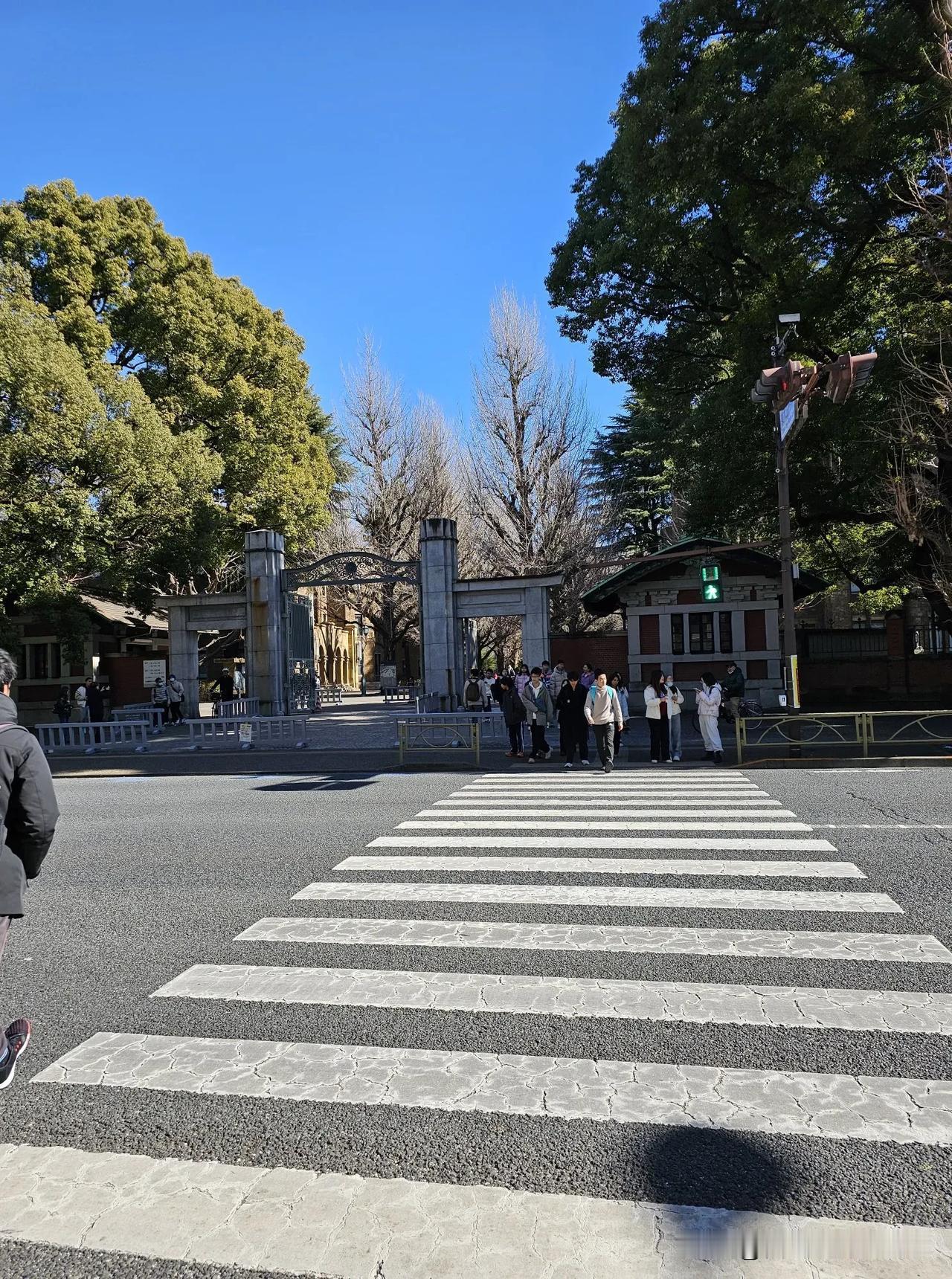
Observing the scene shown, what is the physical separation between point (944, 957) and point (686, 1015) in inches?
70.4

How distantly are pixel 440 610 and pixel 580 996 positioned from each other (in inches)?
679

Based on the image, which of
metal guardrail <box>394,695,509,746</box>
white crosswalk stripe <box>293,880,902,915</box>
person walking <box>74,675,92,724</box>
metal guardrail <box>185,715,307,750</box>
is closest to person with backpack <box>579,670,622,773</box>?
metal guardrail <box>394,695,509,746</box>

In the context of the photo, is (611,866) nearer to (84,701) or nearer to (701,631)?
(701,631)

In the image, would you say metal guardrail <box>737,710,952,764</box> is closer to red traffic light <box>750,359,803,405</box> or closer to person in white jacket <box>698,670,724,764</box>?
person in white jacket <box>698,670,724,764</box>

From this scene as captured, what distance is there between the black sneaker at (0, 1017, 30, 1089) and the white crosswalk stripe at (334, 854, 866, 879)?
351 centimetres

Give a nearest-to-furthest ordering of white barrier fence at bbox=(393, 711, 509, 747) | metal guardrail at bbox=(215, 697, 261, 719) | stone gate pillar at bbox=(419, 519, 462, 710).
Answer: white barrier fence at bbox=(393, 711, 509, 747) → stone gate pillar at bbox=(419, 519, 462, 710) → metal guardrail at bbox=(215, 697, 261, 719)

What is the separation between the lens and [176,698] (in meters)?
24.2

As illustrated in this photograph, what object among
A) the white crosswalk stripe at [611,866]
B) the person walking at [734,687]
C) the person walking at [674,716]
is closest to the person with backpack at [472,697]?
the person walking at [734,687]

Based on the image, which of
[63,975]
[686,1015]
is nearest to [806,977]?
[686,1015]

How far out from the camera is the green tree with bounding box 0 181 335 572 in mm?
26203

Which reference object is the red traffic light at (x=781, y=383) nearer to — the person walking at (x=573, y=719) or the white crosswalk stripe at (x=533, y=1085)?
the person walking at (x=573, y=719)

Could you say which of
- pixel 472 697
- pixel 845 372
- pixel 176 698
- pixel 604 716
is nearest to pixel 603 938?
pixel 604 716

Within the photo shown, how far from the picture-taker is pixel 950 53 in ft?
42.8

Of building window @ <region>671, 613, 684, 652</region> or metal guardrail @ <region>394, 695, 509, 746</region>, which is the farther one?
building window @ <region>671, 613, 684, 652</region>
